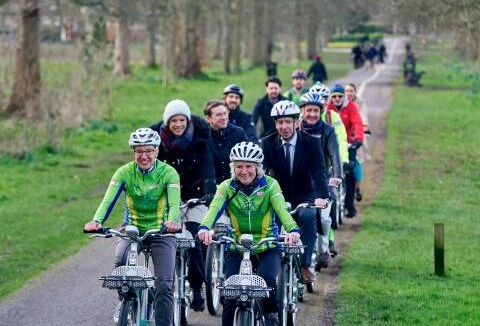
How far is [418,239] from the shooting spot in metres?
16.7

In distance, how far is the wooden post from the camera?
13.4 meters

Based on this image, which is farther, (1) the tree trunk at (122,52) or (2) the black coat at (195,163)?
(1) the tree trunk at (122,52)

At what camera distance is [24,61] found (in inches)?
1287

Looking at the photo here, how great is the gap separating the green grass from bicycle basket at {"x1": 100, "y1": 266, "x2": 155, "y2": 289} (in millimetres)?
2894

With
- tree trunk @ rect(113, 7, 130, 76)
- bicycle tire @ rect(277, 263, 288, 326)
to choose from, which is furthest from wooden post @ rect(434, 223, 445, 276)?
tree trunk @ rect(113, 7, 130, 76)

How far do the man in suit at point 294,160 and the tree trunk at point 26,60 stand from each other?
853 inches

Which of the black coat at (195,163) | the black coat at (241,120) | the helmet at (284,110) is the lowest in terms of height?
the black coat at (195,163)

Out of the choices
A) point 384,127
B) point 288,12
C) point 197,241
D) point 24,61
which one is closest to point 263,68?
point 288,12

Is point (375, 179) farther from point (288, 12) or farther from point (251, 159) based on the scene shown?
point (288, 12)

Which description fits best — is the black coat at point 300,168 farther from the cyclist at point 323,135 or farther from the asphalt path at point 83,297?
the cyclist at point 323,135

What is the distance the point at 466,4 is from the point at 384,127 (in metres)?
9.62

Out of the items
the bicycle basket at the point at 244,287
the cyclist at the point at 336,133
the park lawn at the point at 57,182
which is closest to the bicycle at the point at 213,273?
the cyclist at the point at 336,133

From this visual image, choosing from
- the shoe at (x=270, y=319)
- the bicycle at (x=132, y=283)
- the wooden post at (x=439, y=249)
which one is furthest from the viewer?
the wooden post at (x=439, y=249)

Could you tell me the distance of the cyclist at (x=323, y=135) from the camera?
13539 millimetres
